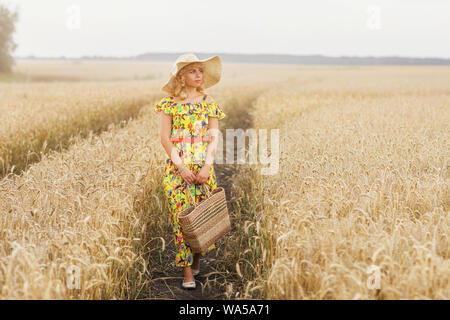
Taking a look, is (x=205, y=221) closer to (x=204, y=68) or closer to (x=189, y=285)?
(x=189, y=285)

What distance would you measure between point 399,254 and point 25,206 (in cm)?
274

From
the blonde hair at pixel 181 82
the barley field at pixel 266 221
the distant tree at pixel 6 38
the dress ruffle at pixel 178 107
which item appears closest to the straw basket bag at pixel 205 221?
the barley field at pixel 266 221

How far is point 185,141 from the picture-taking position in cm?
318

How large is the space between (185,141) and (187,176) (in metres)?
0.32

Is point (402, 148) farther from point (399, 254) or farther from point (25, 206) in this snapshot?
point (25, 206)

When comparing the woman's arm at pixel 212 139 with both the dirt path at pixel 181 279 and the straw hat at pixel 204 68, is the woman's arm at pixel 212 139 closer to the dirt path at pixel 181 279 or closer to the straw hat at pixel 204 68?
the straw hat at pixel 204 68

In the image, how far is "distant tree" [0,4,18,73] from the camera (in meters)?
38.1

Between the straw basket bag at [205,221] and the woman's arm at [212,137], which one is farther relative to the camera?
the woman's arm at [212,137]

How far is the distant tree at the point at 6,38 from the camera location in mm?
38094

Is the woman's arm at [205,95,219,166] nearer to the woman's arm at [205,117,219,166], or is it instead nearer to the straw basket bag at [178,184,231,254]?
the woman's arm at [205,117,219,166]

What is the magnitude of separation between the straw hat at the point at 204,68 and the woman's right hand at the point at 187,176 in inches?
27.9

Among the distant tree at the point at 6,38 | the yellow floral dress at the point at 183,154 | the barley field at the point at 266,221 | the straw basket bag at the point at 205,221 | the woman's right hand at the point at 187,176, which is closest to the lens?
the barley field at the point at 266,221
